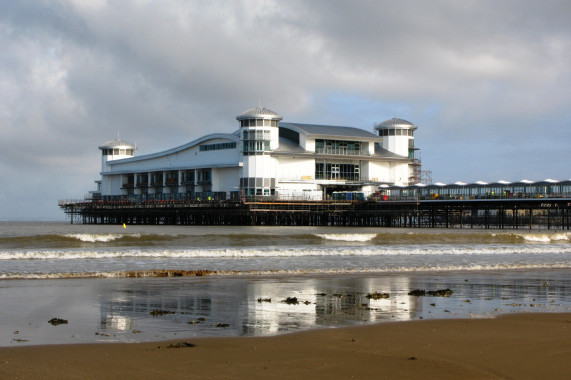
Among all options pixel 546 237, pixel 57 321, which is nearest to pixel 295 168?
pixel 546 237

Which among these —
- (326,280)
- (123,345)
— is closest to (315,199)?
(326,280)

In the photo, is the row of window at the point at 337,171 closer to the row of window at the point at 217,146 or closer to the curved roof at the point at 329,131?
the curved roof at the point at 329,131

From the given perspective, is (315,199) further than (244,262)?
Yes

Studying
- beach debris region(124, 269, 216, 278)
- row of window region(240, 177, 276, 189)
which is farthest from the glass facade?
beach debris region(124, 269, 216, 278)

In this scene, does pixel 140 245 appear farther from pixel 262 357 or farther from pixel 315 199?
pixel 315 199

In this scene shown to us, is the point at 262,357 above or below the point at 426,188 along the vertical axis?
below

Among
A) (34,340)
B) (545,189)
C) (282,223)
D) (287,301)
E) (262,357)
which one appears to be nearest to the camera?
(262,357)

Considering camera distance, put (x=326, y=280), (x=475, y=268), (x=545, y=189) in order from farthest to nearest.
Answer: (x=545, y=189)
(x=475, y=268)
(x=326, y=280)

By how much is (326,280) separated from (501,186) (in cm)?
5616

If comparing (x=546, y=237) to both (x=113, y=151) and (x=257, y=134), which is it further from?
(x=113, y=151)

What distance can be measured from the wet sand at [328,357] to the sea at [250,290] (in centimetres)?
85

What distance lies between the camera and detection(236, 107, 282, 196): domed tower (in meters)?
81.0

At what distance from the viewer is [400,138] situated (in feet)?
314

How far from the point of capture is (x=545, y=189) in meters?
68.1
